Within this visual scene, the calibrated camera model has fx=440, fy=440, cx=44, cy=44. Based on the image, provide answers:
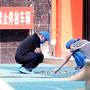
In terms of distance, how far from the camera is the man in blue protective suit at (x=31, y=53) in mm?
9094

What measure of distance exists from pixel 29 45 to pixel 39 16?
5593mm

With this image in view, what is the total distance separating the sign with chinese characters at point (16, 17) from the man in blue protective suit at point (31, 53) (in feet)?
17.4

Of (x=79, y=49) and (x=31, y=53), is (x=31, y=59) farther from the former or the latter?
(x=79, y=49)

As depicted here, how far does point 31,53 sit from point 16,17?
5.61 meters

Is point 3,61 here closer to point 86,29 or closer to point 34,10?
point 34,10

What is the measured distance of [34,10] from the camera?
1468 cm

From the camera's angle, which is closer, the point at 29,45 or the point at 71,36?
the point at 29,45

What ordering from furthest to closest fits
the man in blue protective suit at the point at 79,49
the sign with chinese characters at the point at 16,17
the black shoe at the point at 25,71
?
the sign with chinese characters at the point at 16,17
the black shoe at the point at 25,71
the man in blue protective suit at the point at 79,49

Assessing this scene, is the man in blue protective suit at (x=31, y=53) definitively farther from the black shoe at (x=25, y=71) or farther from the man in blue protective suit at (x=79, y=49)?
the man in blue protective suit at (x=79, y=49)

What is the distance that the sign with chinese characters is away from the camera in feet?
47.6

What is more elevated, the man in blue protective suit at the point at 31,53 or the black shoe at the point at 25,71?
the man in blue protective suit at the point at 31,53

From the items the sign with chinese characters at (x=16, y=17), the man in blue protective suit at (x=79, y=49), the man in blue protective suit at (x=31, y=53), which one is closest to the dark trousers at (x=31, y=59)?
the man in blue protective suit at (x=31, y=53)

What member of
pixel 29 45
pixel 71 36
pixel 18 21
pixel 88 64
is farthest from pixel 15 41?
pixel 88 64

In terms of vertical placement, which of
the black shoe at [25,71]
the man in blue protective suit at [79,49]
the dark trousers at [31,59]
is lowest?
the black shoe at [25,71]
